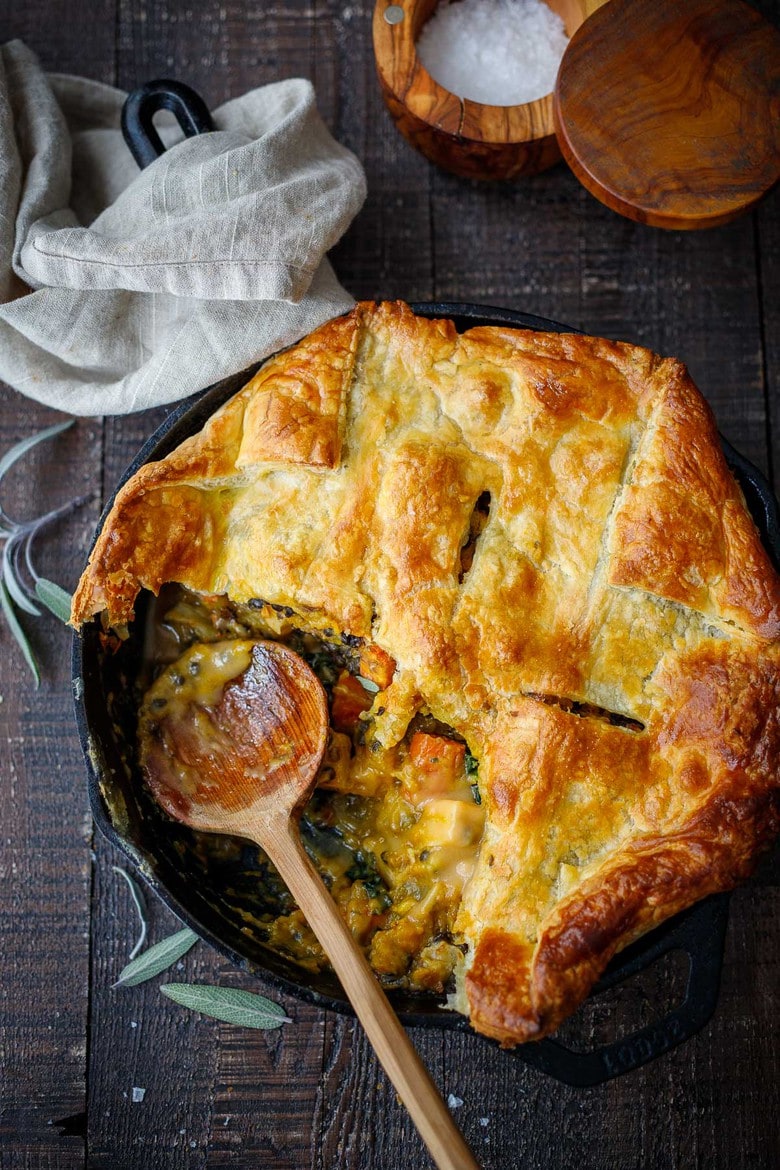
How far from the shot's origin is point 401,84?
10.1 ft

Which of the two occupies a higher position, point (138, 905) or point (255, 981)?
point (138, 905)

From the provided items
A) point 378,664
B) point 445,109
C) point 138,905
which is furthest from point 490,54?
point 138,905

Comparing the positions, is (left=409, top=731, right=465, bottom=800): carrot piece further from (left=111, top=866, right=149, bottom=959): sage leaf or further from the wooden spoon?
(left=111, top=866, right=149, bottom=959): sage leaf

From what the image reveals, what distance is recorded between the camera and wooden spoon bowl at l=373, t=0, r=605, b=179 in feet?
10.0

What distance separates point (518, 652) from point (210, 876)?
1.26 metres

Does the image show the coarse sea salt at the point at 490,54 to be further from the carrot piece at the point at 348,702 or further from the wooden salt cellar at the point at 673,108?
the carrot piece at the point at 348,702

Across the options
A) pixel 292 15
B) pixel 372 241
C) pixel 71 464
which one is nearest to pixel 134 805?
pixel 71 464

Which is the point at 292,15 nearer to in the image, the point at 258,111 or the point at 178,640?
the point at 258,111

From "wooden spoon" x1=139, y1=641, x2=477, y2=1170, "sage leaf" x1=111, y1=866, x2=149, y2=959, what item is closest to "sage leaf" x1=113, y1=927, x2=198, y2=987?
"sage leaf" x1=111, y1=866, x2=149, y2=959

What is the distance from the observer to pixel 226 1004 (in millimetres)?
3121

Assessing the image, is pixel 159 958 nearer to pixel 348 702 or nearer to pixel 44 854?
pixel 44 854

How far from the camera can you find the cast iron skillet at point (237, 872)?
97.2 inches

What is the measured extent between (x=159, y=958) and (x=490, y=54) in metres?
3.18

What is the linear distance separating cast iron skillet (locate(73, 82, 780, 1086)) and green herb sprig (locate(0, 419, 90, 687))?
0.44 metres
